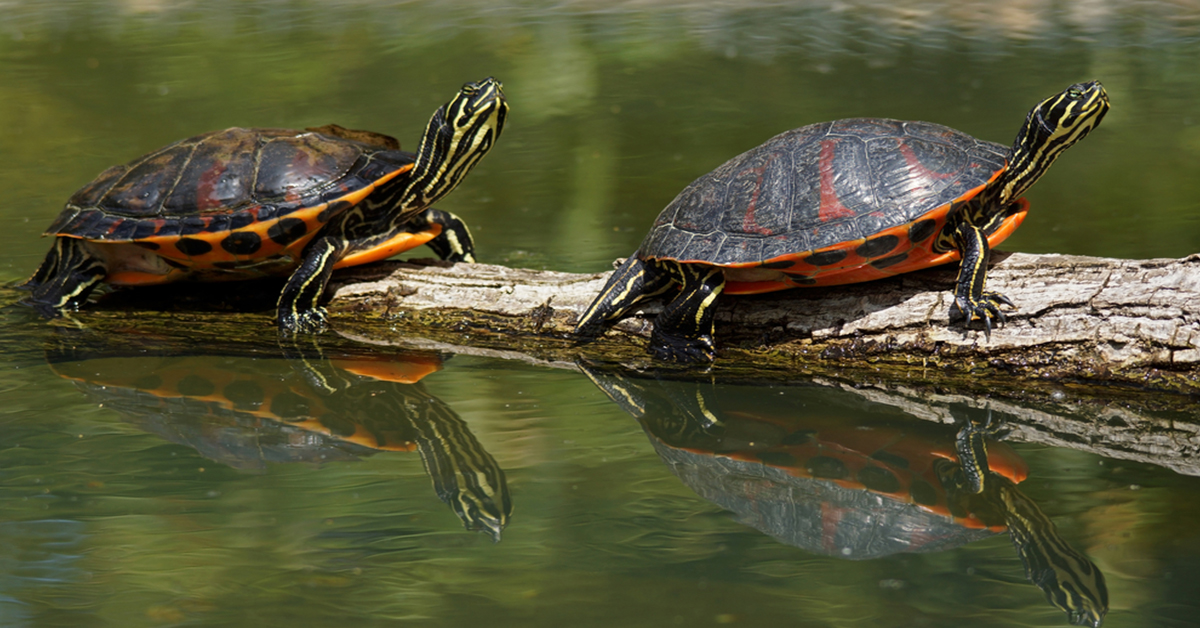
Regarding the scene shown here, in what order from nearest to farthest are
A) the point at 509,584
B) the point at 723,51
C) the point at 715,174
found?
the point at 509,584, the point at 715,174, the point at 723,51

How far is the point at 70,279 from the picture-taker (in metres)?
5.40

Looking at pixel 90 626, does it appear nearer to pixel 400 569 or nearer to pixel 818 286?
pixel 400 569

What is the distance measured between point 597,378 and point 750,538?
1673 mm

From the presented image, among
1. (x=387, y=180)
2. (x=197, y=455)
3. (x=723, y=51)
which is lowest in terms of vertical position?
(x=723, y=51)

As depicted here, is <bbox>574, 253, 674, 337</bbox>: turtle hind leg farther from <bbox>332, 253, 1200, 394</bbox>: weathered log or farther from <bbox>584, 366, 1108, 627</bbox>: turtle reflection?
<bbox>584, 366, 1108, 627</bbox>: turtle reflection

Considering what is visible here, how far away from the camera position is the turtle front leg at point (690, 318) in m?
4.39

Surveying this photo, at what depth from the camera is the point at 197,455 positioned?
11.9 ft

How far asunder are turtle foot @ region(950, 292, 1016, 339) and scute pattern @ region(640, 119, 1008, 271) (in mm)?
341

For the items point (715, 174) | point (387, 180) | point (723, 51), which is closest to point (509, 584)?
point (715, 174)

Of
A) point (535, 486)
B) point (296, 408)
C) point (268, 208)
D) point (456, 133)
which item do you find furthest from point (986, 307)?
point (268, 208)

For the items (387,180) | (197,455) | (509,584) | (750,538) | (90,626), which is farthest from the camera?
(387,180)

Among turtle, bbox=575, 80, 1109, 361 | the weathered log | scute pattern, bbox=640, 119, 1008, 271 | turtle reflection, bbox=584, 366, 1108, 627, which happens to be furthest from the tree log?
scute pattern, bbox=640, 119, 1008, 271

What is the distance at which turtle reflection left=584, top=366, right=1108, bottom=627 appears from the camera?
9.24 ft

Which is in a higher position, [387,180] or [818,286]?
[387,180]
